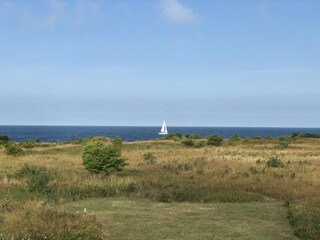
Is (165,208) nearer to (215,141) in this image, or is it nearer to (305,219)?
(305,219)

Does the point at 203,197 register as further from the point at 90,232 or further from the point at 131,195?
the point at 90,232

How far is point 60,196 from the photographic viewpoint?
1892 centimetres

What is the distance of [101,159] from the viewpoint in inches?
1145

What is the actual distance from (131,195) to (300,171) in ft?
46.9

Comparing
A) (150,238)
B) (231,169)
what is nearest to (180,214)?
(150,238)

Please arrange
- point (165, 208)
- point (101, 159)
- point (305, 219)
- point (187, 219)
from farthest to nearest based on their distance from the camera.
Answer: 1. point (101, 159)
2. point (165, 208)
3. point (187, 219)
4. point (305, 219)

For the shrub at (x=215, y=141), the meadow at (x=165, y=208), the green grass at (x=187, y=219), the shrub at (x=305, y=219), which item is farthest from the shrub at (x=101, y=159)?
the shrub at (x=215, y=141)

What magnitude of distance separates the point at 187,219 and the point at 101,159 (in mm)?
15873

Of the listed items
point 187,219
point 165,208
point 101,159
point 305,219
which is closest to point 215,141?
point 101,159

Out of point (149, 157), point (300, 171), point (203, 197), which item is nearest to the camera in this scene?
point (203, 197)

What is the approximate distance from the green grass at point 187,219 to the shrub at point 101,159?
1051 centimetres

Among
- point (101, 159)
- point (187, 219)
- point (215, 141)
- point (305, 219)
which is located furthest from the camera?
point (215, 141)

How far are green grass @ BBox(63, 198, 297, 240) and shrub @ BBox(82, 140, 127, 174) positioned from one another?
34.5 feet

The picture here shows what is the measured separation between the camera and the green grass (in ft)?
39.4
